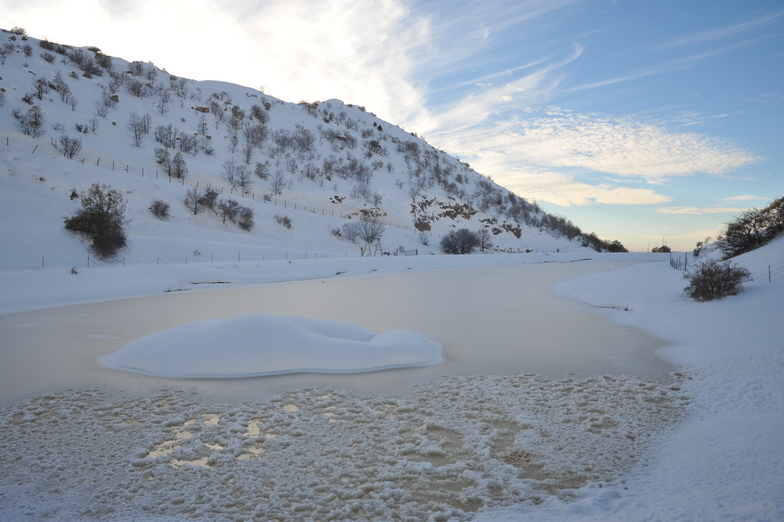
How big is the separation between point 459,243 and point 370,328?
41839 mm

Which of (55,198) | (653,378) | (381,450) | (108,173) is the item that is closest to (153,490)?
(381,450)

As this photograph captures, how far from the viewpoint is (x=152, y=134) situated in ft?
177

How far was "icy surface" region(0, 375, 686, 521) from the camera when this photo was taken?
335 cm

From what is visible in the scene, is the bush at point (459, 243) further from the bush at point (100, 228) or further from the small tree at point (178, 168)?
the bush at point (100, 228)

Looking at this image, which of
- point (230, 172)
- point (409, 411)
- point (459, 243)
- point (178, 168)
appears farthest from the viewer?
point (459, 243)

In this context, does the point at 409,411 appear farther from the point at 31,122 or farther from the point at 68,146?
the point at 31,122

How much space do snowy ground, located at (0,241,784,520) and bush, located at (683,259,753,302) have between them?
388 millimetres

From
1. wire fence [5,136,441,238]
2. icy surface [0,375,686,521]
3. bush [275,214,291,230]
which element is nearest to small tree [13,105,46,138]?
wire fence [5,136,441,238]

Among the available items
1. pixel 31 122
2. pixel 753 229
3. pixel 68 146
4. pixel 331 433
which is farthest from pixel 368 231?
pixel 331 433

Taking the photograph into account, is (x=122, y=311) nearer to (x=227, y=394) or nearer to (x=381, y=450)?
(x=227, y=394)

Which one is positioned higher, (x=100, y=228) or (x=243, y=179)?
(x=243, y=179)

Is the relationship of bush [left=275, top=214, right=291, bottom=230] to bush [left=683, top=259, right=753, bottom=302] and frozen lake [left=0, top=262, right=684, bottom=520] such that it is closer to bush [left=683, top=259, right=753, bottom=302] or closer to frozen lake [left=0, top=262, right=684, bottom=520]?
frozen lake [left=0, top=262, right=684, bottom=520]

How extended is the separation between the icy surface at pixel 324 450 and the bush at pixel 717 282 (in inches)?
213

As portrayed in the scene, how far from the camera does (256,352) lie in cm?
720
